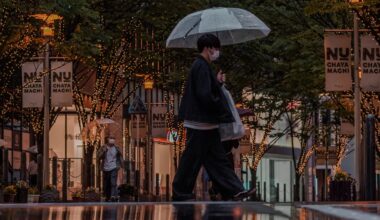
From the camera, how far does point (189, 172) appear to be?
1493cm

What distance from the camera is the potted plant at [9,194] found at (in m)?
30.4

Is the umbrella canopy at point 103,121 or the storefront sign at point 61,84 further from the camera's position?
the umbrella canopy at point 103,121

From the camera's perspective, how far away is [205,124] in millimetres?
14617

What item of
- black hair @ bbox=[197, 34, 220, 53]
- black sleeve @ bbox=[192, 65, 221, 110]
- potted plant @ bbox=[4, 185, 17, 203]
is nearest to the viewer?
black sleeve @ bbox=[192, 65, 221, 110]

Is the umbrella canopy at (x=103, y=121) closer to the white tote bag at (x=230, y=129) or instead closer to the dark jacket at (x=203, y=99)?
the white tote bag at (x=230, y=129)

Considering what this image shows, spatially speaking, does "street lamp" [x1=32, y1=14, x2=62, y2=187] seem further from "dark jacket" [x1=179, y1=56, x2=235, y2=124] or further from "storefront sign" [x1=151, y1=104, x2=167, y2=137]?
"storefront sign" [x1=151, y1=104, x2=167, y2=137]

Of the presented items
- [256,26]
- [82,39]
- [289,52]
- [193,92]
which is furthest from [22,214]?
[289,52]

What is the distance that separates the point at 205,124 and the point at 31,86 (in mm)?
21726

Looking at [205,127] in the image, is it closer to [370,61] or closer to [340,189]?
[340,189]

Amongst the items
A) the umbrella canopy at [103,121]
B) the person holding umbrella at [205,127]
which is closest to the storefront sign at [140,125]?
the umbrella canopy at [103,121]

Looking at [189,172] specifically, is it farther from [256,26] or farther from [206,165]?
[256,26]

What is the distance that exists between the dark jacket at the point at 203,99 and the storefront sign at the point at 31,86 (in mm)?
20850


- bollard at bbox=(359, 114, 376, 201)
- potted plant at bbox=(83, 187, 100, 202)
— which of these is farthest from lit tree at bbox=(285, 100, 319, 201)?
bollard at bbox=(359, 114, 376, 201)

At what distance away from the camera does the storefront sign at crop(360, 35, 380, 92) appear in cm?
3481
